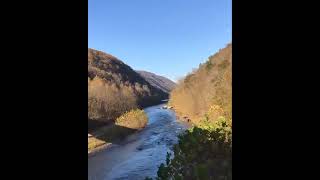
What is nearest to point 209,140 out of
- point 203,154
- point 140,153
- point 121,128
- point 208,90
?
point 203,154

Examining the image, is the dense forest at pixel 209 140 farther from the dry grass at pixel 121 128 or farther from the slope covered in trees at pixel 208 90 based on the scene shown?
the dry grass at pixel 121 128

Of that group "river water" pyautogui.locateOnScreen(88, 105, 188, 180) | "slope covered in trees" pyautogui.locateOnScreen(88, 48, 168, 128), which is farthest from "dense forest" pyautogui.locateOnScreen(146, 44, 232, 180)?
"slope covered in trees" pyautogui.locateOnScreen(88, 48, 168, 128)

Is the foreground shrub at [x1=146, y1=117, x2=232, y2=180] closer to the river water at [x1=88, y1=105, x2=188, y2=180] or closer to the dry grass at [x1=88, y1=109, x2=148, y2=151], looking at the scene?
the river water at [x1=88, y1=105, x2=188, y2=180]

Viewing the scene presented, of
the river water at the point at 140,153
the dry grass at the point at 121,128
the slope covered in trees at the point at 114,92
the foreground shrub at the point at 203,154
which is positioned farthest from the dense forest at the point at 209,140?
the slope covered in trees at the point at 114,92

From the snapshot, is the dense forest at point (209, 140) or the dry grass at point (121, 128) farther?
the dry grass at point (121, 128)

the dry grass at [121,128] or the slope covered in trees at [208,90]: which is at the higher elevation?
the slope covered in trees at [208,90]

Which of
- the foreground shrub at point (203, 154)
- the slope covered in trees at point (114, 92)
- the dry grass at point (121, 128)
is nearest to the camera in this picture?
the foreground shrub at point (203, 154)
